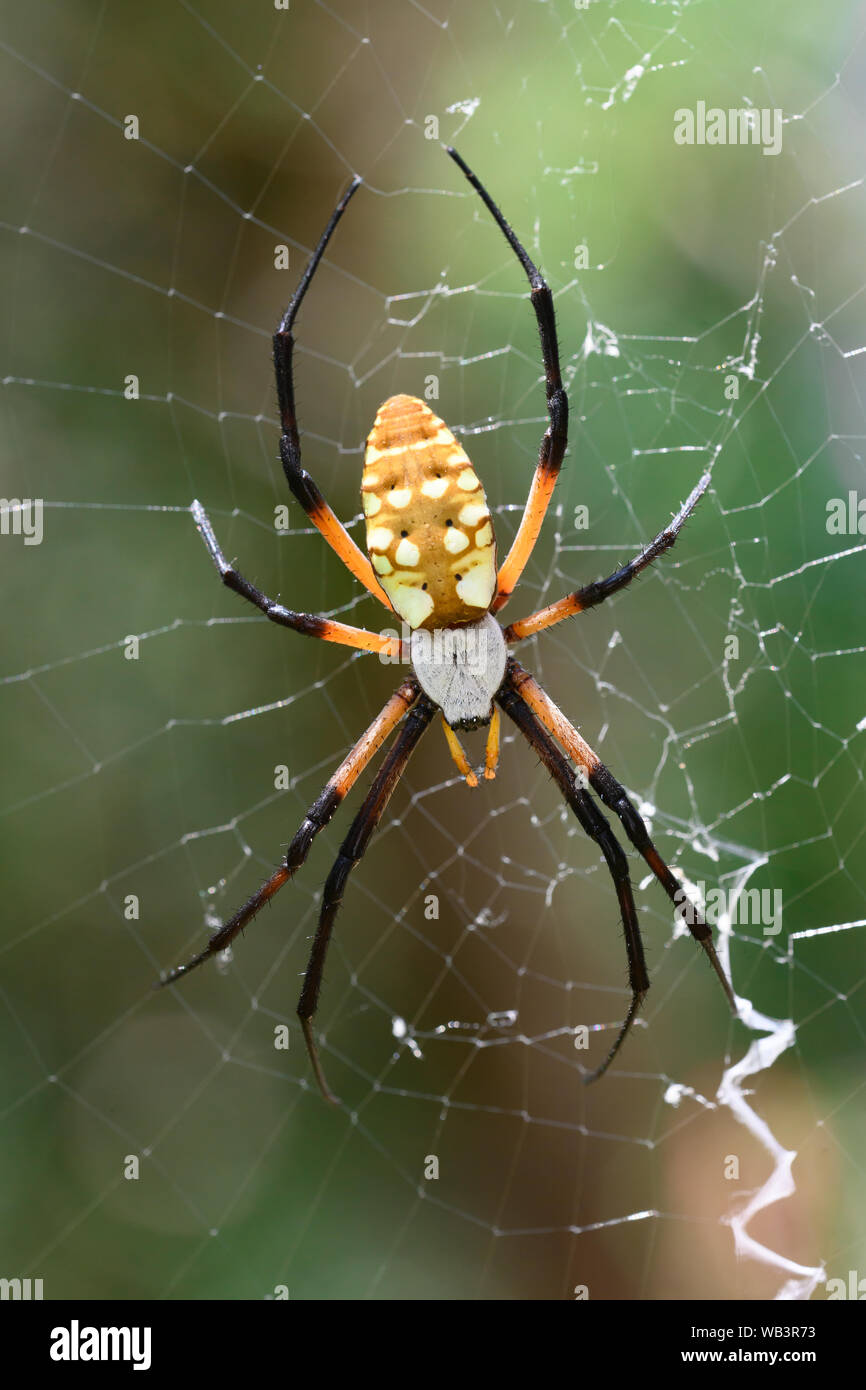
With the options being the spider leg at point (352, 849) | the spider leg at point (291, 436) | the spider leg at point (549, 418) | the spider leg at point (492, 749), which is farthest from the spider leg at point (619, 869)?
the spider leg at point (291, 436)

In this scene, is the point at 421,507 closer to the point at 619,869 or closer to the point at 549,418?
the point at 549,418

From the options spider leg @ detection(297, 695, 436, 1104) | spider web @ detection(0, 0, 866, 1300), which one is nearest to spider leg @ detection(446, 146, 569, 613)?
spider leg @ detection(297, 695, 436, 1104)

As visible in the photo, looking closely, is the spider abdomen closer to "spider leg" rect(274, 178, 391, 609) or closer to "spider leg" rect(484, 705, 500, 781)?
"spider leg" rect(274, 178, 391, 609)

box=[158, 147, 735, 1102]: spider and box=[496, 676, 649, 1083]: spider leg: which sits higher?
box=[158, 147, 735, 1102]: spider

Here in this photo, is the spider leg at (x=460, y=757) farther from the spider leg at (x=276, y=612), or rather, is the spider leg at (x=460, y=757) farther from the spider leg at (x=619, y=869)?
the spider leg at (x=276, y=612)

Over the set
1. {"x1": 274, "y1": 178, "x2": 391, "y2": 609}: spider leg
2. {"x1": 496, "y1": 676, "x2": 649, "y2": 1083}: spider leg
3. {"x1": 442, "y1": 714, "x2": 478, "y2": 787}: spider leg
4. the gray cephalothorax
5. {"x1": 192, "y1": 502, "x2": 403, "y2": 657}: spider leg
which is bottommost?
{"x1": 496, "y1": 676, "x2": 649, "y2": 1083}: spider leg

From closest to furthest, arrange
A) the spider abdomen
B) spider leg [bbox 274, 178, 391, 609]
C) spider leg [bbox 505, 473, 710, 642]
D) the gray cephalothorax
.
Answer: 1. the spider abdomen
2. spider leg [bbox 274, 178, 391, 609]
3. spider leg [bbox 505, 473, 710, 642]
4. the gray cephalothorax
